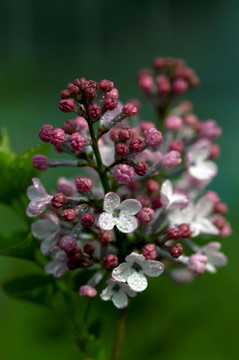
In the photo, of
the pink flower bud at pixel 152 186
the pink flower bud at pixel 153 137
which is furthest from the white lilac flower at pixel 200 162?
the pink flower bud at pixel 153 137

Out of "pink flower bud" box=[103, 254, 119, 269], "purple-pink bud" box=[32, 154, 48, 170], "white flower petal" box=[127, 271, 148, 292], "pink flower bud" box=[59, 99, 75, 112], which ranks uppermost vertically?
"pink flower bud" box=[59, 99, 75, 112]

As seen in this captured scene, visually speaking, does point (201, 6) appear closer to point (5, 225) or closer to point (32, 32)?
point (32, 32)

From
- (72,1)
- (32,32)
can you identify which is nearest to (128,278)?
(32,32)

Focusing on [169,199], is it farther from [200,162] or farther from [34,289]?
[34,289]

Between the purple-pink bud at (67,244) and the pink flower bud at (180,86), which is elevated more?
the pink flower bud at (180,86)

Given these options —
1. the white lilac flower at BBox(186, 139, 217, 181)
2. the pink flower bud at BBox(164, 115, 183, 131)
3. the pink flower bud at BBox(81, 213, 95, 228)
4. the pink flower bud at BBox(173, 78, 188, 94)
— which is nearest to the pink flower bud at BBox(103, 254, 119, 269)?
the pink flower bud at BBox(81, 213, 95, 228)

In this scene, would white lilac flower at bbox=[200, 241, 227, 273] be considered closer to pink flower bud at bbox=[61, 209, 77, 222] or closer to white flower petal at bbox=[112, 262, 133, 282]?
white flower petal at bbox=[112, 262, 133, 282]

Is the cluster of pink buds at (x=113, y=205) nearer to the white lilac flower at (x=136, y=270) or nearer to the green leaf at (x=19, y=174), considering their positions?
the white lilac flower at (x=136, y=270)
